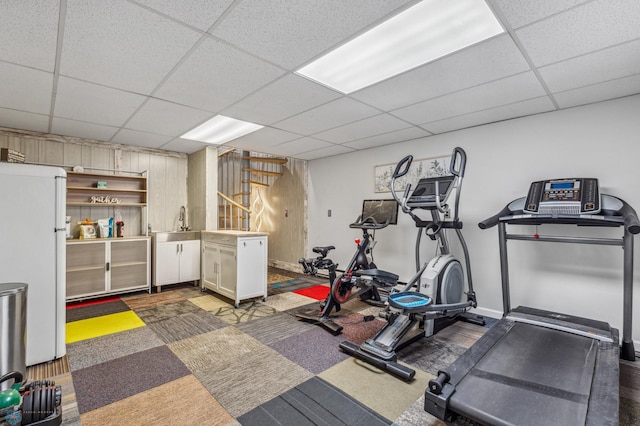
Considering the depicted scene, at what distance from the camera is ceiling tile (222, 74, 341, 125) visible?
270 cm

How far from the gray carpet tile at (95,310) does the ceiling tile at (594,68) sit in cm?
527

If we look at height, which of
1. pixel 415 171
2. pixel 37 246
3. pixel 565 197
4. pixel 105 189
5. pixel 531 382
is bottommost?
pixel 531 382

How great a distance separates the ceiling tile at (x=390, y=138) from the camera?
414 cm

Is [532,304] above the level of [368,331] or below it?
above

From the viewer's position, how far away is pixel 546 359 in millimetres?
2141

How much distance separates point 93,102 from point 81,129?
135 cm

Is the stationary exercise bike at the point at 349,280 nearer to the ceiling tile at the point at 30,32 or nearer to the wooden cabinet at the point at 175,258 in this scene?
the wooden cabinet at the point at 175,258

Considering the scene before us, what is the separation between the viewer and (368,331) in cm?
321

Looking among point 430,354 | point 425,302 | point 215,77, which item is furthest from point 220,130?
point 430,354

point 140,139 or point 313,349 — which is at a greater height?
point 140,139

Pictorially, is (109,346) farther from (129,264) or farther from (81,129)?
(81,129)

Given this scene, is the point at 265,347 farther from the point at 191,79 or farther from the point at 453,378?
the point at 191,79

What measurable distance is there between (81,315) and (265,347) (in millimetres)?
2590

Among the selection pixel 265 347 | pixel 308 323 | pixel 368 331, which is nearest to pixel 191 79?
pixel 265 347
